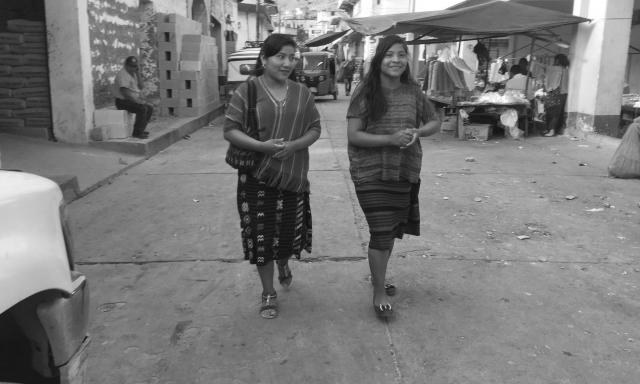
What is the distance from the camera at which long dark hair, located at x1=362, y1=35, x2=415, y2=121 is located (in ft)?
10.7

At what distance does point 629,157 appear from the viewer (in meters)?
7.29

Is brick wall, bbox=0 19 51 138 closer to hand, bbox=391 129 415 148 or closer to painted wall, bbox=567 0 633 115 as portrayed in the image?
hand, bbox=391 129 415 148

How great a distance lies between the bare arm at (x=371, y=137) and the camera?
3186 millimetres

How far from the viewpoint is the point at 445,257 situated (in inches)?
179

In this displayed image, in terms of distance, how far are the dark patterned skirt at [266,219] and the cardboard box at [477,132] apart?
8570mm

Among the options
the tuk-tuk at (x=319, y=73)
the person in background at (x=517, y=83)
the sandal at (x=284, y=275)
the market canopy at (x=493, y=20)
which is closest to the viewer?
the sandal at (x=284, y=275)

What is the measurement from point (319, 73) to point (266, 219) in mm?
18805

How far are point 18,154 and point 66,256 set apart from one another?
6.96 meters

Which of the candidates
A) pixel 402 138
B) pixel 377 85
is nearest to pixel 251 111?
pixel 377 85

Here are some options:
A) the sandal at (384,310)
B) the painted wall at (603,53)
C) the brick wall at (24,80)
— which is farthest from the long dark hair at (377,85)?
the painted wall at (603,53)

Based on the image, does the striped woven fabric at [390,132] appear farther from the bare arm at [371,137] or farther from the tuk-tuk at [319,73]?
the tuk-tuk at [319,73]

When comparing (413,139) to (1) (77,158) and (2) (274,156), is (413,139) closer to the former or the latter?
(2) (274,156)

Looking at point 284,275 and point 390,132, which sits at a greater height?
point 390,132

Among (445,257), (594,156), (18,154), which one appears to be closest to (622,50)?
(594,156)
